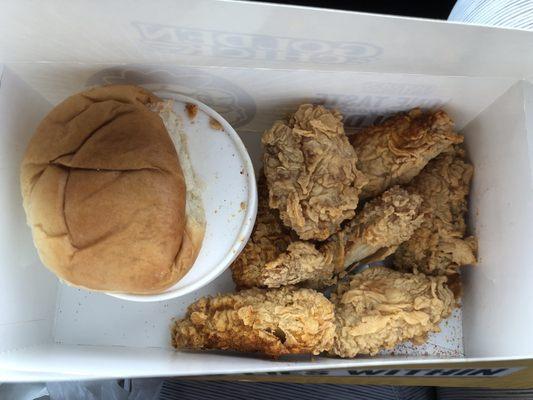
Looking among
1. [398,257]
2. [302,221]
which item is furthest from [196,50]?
[398,257]

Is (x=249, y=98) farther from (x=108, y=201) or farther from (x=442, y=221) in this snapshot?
(x=442, y=221)

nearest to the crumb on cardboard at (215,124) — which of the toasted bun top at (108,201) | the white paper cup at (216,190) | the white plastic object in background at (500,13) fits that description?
the white paper cup at (216,190)

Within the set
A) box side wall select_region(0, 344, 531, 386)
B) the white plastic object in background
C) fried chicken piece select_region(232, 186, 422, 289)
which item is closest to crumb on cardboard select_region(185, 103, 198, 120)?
fried chicken piece select_region(232, 186, 422, 289)

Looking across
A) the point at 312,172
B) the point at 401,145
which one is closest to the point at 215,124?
the point at 312,172

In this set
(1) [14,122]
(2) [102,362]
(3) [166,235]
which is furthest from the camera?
(1) [14,122]

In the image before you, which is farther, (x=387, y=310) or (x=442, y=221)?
(x=442, y=221)

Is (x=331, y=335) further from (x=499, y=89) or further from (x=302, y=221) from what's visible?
(x=499, y=89)
